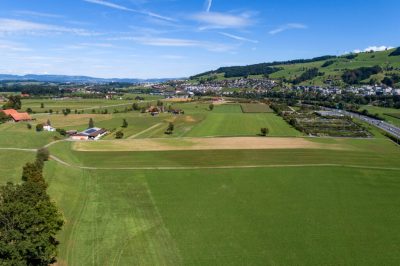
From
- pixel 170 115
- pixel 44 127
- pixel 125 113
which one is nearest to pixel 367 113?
pixel 170 115

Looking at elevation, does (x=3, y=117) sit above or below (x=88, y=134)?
above

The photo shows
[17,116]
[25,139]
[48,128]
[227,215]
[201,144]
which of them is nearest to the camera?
[227,215]

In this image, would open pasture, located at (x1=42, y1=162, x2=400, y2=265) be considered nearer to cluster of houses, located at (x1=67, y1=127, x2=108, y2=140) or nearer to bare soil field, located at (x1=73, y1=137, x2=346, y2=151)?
bare soil field, located at (x1=73, y1=137, x2=346, y2=151)

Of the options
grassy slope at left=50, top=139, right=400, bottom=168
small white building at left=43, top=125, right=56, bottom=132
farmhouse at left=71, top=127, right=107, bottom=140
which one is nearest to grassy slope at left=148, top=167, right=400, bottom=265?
grassy slope at left=50, top=139, right=400, bottom=168

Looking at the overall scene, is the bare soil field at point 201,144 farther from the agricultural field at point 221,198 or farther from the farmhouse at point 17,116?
the farmhouse at point 17,116

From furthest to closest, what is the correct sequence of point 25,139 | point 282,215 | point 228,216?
point 25,139, point 282,215, point 228,216

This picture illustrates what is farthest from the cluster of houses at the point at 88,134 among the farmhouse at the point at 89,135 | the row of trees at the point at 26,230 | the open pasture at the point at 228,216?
the row of trees at the point at 26,230

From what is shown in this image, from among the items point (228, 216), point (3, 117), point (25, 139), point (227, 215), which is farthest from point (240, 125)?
point (228, 216)

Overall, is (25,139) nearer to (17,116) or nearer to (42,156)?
(42,156)
